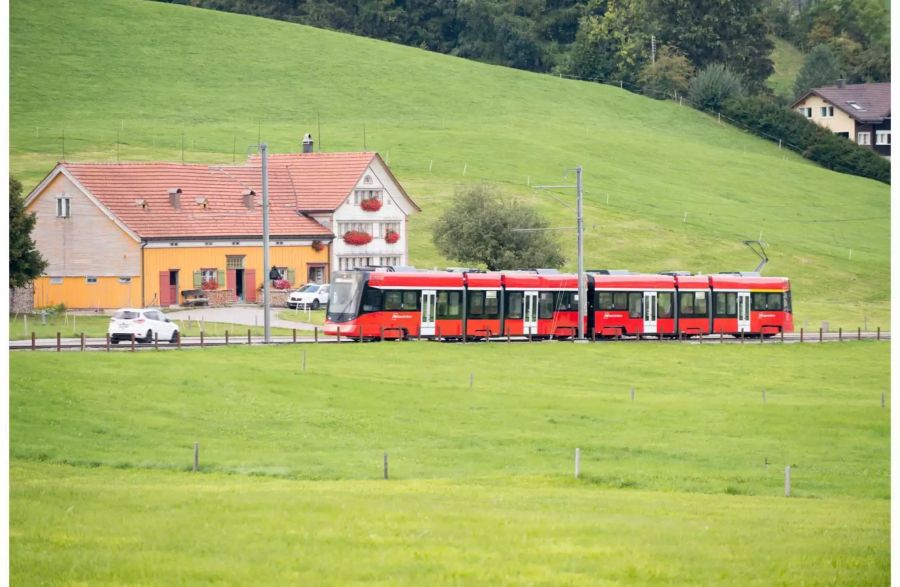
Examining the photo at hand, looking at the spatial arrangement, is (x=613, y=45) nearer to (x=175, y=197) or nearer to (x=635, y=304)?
(x=175, y=197)

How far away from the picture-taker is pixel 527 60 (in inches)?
7259

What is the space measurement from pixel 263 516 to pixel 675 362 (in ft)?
125

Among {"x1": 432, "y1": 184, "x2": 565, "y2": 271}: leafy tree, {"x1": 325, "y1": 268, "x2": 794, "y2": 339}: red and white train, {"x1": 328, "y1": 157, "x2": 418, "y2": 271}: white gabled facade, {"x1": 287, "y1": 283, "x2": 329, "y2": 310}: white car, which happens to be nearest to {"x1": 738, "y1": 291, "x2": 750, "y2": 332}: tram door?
{"x1": 325, "y1": 268, "x2": 794, "y2": 339}: red and white train

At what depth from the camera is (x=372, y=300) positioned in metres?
63.9

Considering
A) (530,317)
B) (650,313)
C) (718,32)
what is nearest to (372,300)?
(530,317)

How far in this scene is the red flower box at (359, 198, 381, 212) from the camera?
93812mm

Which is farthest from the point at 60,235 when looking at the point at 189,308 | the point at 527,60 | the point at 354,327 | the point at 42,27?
the point at 527,60

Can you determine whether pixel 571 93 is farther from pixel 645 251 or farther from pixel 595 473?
pixel 595 473

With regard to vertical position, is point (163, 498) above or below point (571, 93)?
below

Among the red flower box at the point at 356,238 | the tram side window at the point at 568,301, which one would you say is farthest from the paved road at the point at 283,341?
the red flower box at the point at 356,238

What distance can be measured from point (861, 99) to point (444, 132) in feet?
162

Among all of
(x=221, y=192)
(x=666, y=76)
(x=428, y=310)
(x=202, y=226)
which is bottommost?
(x=428, y=310)

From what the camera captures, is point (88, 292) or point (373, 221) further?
point (373, 221)

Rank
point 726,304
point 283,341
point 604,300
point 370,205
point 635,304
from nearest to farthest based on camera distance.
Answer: point 283,341 < point 604,300 < point 635,304 < point 726,304 < point 370,205
